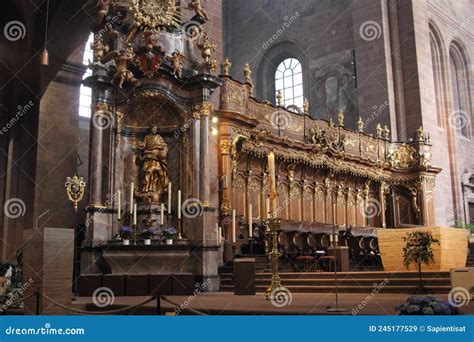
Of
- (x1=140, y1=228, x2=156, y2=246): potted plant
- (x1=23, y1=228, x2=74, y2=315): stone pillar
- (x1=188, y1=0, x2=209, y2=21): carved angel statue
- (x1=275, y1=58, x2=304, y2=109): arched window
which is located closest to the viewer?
(x1=23, y1=228, x2=74, y2=315): stone pillar

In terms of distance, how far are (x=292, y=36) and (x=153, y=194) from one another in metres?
16.4

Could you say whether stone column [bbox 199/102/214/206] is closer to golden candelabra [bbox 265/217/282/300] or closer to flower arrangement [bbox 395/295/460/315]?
golden candelabra [bbox 265/217/282/300]

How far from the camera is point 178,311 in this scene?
23.0 ft

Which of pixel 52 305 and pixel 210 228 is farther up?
pixel 210 228

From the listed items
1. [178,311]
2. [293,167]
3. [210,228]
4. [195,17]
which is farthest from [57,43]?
[178,311]

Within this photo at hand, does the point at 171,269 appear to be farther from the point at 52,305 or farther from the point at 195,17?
the point at 195,17
